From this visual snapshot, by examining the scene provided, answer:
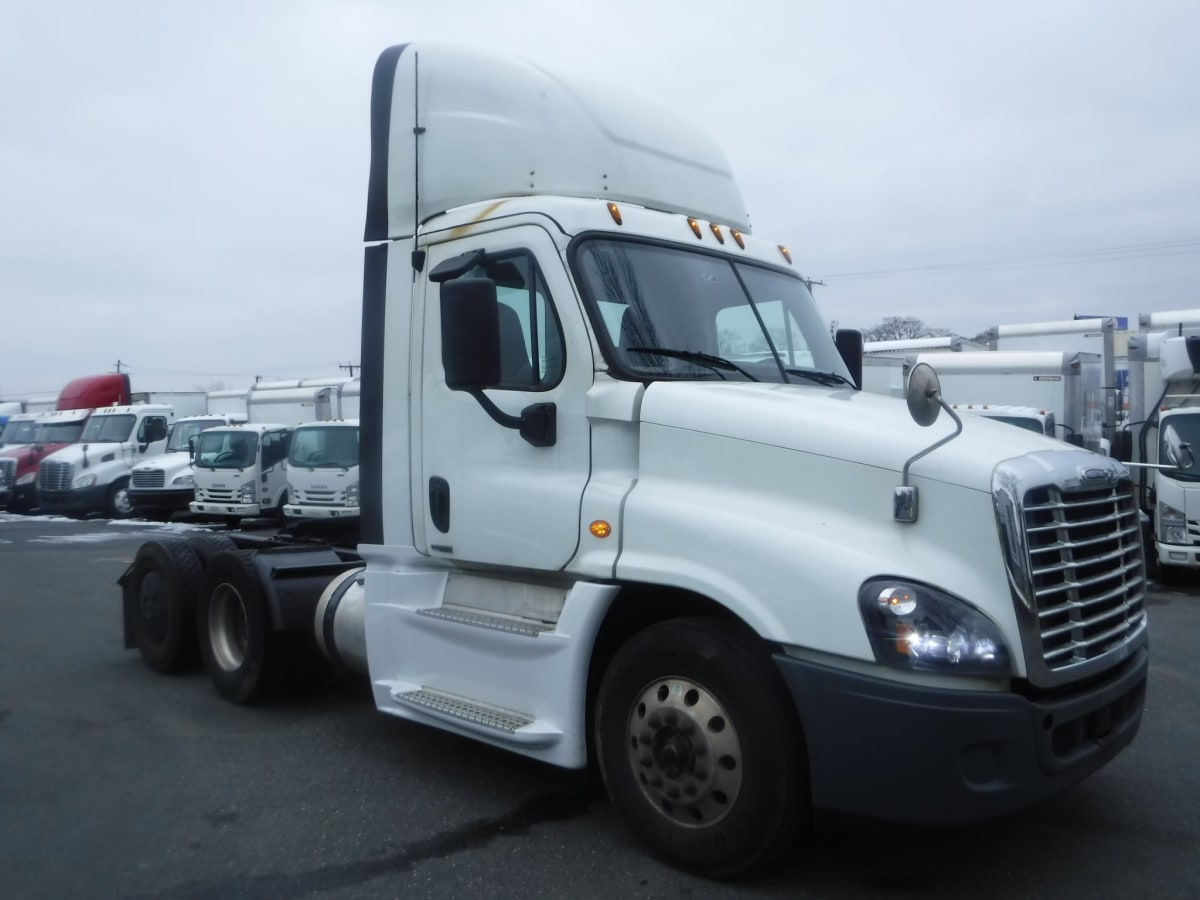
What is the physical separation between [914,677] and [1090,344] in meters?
15.1

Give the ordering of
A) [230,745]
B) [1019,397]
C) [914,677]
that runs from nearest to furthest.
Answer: [914,677] → [230,745] → [1019,397]

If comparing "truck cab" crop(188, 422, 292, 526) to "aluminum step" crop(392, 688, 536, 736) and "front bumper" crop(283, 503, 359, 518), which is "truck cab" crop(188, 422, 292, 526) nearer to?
"front bumper" crop(283, 503, 359, 518)

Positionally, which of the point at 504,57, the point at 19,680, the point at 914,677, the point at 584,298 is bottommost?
the point at 19,680

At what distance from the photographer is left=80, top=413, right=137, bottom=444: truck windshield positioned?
81.2ft

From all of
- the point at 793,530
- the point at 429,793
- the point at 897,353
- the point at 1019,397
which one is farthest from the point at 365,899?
the point at 897,353

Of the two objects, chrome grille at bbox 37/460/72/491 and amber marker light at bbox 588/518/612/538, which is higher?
amber marker light at bbox 588/518/612/538

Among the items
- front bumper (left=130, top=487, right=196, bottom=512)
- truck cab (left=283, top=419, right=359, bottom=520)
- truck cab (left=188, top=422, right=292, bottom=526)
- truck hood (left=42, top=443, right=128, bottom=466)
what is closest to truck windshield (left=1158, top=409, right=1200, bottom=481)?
truck cab (left=283, top=419, right=359, bottom=520)

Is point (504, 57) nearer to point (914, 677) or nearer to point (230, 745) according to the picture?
point (914, 677)

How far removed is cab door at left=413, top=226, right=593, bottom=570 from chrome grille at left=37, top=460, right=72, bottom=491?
21.6 m

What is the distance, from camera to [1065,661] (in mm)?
3641

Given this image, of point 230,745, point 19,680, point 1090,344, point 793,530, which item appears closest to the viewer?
point 793,530

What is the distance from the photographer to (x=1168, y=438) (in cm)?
1205

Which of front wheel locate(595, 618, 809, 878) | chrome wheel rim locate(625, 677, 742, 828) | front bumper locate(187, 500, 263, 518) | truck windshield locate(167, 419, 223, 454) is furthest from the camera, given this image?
truck windshield locate(167, 419, 223, 454)

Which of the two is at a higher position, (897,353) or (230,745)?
(897,353)
